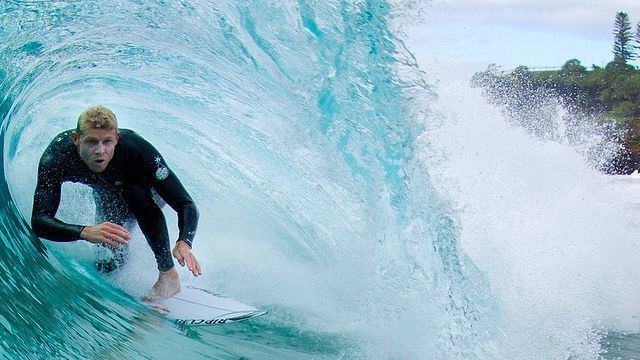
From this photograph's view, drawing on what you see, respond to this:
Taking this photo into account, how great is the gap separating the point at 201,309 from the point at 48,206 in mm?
1050

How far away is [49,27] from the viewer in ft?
17.5

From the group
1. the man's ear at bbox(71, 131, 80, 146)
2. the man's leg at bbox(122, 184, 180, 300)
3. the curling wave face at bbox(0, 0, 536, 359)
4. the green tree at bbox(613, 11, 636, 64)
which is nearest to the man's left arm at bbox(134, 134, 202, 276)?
the man's leg at bbox(122, 184, 180, 300)

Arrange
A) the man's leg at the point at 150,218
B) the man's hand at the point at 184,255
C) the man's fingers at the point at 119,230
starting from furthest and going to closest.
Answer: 1. the man's leg at the point at 150,218
2. the man's hand at the point at 184,255
3. the man's fingers at the point at 119,230

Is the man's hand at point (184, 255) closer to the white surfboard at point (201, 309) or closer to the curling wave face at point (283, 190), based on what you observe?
the curling wave face at point (283, 190)

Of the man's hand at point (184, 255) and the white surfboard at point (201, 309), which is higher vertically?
the man's hand at point (184, 255)

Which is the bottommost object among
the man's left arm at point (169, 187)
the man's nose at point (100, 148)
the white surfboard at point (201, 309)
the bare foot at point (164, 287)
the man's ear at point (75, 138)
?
the white surfboard at point (201, 309)

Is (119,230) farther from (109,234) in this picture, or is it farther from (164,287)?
(164,287)

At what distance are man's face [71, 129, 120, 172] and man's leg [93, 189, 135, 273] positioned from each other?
0.95ft

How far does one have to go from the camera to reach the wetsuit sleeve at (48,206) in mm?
4461

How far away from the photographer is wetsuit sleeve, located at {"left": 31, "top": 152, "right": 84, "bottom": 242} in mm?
4461

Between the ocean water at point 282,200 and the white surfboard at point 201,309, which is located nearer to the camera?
the ocean water at point 282,200

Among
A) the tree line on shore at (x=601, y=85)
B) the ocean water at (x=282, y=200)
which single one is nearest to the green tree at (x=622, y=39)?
the tree line on shore at (x=601, y=85)

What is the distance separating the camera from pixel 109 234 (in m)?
4.16

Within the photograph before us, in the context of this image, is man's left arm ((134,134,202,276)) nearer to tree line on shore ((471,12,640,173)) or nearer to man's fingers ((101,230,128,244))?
man's fingers ((101,230,128,244))
